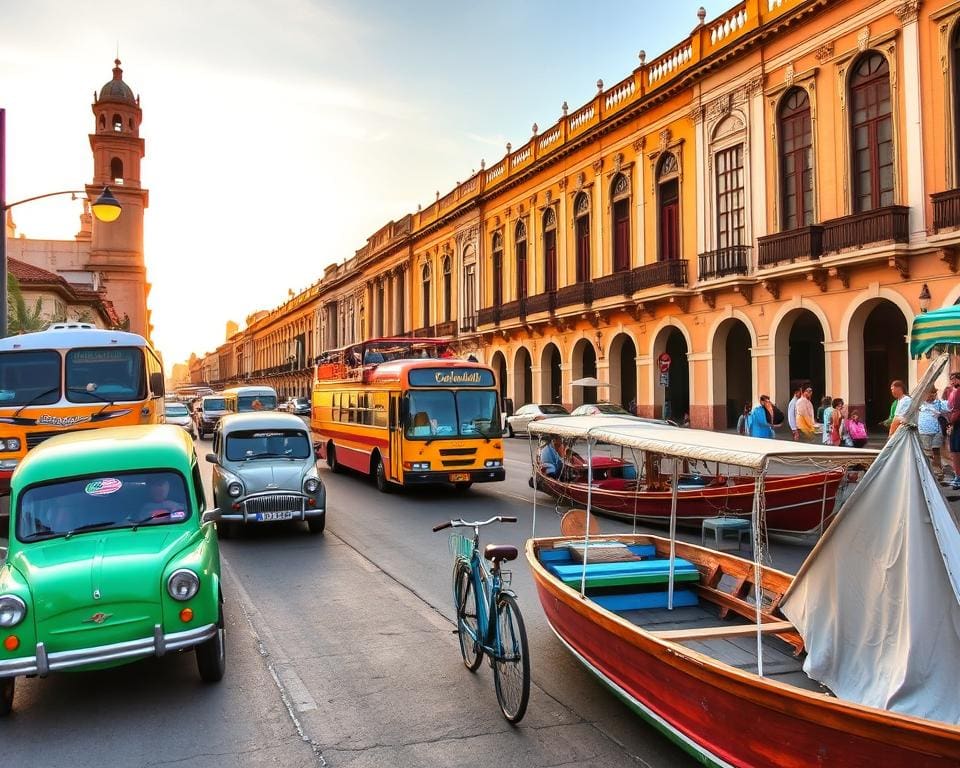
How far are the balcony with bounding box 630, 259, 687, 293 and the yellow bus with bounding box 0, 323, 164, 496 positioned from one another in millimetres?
20128

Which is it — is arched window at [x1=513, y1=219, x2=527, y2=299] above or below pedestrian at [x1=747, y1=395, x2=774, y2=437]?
above

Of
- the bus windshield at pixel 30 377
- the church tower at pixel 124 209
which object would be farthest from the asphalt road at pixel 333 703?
the church tower at pixel 124 209

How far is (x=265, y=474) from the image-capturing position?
39.2 ft

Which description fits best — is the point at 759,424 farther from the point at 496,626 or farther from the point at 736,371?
the point at 736,371

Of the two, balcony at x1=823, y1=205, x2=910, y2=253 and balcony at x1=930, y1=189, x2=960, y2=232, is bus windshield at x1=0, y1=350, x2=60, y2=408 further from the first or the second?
balcony at x1=930, y1=189, x2=960, y2=232

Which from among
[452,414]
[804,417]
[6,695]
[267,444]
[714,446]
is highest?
[714,446]

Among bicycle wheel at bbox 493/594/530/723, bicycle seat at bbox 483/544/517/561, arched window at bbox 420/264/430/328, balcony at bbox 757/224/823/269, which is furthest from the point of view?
arched window at bbox 420/264/430/328

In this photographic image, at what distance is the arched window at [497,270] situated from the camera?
1800 inches

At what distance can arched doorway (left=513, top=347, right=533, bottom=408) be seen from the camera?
43.9 m

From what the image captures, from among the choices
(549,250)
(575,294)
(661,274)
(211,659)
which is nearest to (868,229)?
(661,274)

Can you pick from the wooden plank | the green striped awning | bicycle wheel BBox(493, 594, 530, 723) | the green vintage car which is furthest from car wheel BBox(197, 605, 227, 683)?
the green striped awning

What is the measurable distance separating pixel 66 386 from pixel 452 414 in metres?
6.89

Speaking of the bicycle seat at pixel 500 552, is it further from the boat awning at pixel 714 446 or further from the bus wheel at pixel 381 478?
the bus wheel at pixel 381 478

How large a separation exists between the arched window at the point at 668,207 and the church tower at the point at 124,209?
5537 centimetres
